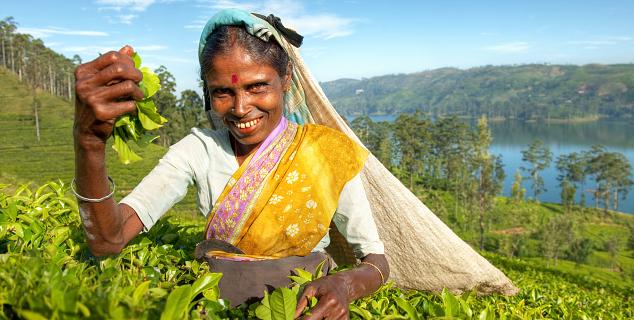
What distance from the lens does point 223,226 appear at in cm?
201

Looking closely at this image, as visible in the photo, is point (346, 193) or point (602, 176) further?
point (602, 176)

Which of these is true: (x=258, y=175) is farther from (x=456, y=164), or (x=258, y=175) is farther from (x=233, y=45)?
(x=456, y=164)

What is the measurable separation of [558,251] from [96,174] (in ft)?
174

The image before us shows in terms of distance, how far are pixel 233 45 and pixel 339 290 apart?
1.09 meters

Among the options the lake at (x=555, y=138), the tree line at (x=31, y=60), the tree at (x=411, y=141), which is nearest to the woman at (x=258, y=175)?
the tree at (x=411, y=141)

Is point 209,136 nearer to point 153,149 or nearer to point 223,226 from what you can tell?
point 223,226

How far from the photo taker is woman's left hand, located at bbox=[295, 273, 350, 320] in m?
1.52

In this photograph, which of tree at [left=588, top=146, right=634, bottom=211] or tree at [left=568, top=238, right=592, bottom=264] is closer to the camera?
tree at [left=568, top=238, right=592, bottom=264]

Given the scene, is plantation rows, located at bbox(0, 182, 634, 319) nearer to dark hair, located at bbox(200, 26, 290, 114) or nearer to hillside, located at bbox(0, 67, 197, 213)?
dark hair, located at bbox(200, 26, 290, 114)

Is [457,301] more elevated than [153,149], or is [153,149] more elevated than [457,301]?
[457,301]

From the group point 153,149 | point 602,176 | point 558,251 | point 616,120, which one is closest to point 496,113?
point 616,120

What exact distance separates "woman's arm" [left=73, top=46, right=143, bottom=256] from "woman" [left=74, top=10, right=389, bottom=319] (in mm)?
226

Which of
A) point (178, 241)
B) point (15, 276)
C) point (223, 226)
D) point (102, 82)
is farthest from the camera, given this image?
point (178, 241)

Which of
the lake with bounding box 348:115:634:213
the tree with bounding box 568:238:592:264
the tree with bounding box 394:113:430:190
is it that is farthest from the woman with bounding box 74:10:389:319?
the lake with bounding box 348:115:634:213
